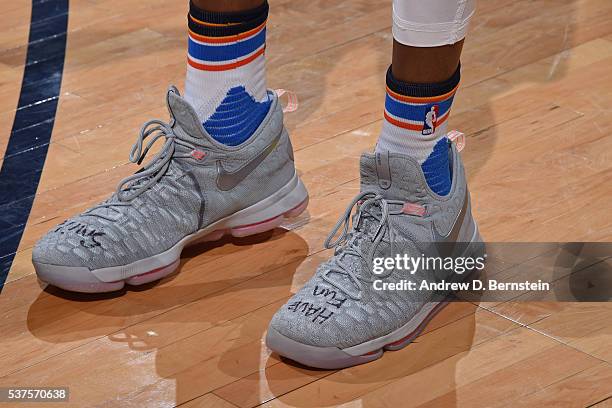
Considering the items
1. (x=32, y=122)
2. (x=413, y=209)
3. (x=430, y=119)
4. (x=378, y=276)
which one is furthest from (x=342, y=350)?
A: (x=32, y=122)

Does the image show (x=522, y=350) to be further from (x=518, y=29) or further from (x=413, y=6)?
(x=518, y=29)

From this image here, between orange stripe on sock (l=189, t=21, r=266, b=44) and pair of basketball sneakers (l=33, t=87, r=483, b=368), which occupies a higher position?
orange stripe on sock (l=189, t=21, r=266, b=44)

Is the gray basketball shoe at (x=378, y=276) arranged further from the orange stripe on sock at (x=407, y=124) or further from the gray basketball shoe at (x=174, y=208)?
the gray basketball shoe at (x=174, y=208)

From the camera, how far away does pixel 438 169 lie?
4.75ft

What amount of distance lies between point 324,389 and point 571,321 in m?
0.35

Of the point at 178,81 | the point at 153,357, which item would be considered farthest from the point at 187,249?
the point at 178,81

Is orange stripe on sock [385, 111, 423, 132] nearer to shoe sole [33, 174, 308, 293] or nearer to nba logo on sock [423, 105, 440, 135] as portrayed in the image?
nba logo on sock [423, 105, 440, 135]

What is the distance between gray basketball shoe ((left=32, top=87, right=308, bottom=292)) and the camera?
1.48 metres

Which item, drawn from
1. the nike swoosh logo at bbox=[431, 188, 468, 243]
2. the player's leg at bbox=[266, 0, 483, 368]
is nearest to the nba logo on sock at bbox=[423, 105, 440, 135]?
the player's leg at bbox=[266, 0, 483, 368]

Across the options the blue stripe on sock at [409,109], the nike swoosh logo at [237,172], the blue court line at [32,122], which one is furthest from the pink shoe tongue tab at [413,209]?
the blue court line at [32,122]

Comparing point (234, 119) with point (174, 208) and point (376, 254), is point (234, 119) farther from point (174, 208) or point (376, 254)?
point (376, 254)

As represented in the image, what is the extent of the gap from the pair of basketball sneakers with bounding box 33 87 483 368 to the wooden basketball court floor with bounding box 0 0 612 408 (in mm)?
33

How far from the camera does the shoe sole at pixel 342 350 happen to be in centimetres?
133

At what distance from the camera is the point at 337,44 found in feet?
7.63
